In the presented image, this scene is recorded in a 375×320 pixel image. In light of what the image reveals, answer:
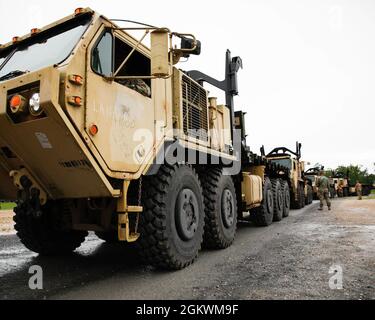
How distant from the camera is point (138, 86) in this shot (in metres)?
3.84

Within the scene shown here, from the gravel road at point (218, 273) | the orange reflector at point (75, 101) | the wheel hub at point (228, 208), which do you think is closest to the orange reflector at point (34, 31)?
the orange reflector at point (75, 101)

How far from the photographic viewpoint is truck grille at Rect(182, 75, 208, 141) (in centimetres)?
483

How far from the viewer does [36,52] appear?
365cm

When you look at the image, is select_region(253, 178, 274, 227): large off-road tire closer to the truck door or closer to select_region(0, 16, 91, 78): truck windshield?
the truck door

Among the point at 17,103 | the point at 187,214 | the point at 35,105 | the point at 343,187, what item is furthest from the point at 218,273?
the point at 343,187

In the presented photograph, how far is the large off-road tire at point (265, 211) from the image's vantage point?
8141 millimetres

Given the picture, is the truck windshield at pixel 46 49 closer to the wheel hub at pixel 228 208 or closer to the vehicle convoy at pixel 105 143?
the vehicle convoy at pixel 105 143

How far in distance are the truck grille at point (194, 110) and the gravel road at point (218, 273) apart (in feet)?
5.97

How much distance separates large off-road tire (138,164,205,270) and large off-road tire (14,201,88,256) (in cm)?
129

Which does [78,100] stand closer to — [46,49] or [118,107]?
[118,107]

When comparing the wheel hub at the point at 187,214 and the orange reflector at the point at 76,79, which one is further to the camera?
the wheel hub at the point at 187,214

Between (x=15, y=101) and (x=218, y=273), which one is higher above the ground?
(x=15, y=101)

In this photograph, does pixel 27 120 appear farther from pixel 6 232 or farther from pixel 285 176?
pixel 285 176

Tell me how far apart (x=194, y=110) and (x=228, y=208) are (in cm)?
170
